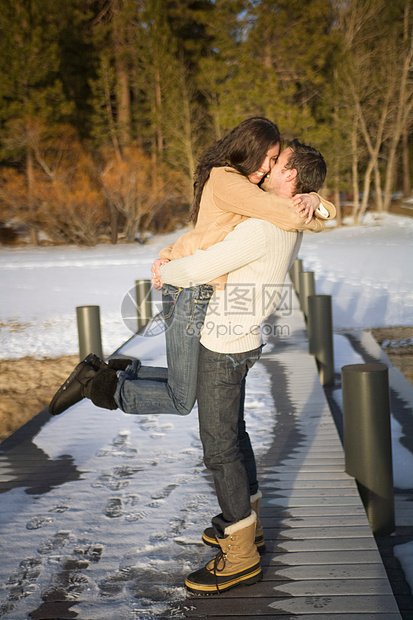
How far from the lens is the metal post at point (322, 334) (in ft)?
21.8

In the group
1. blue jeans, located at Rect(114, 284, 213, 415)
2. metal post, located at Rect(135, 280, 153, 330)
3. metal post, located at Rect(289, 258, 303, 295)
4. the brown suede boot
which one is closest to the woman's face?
blue jeans, located at Rect(114, 284, 213, 415)

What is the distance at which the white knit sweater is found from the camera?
204 centimetres

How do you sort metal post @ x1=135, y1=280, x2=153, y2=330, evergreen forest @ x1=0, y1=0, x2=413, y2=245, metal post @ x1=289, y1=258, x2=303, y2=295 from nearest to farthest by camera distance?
metal post @ x1=135, y1=280, x2=153, y2=330 → metal post @ x1=289, y1=258, x2=303, y2=295 → evergreen forest @ x1=0, y1=0, x2=413, y2=245

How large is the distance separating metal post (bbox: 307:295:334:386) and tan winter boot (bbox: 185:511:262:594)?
4.54 m

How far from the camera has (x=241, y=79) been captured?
3147 cm

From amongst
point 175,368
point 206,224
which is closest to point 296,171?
point 206,224

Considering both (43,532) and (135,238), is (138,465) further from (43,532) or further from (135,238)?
(135,238)

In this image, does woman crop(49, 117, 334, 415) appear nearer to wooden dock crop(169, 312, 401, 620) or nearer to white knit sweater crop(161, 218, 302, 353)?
white knit sweater crop(161, 218, 302, 353)

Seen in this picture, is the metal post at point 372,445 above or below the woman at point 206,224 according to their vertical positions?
below

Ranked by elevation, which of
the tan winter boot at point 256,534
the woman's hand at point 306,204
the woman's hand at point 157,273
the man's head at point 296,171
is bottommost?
the tan winter boot at point 256,534

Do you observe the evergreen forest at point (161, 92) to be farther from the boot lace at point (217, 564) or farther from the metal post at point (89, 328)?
the boot lace at point (217, 564)

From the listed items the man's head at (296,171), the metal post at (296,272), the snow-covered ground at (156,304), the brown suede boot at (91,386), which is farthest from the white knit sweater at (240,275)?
the metal post at (296,272)

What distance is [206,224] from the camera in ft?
7.38

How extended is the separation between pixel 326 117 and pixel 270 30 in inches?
249
